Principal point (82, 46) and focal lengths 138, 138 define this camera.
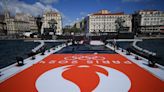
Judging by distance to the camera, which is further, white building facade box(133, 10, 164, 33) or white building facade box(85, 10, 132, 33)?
white building facade box(85, 10, 132, 33)

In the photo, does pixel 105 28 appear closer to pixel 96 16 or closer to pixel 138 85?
pixel 96 16

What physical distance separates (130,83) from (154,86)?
1132mm

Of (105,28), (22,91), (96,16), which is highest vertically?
(96,16)

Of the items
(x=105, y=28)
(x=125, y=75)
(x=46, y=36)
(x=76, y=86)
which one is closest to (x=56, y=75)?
(x=76, y=86)

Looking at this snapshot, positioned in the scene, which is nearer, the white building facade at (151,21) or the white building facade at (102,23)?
the white building facade at (151,21)

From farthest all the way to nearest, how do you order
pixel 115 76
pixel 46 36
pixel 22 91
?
1. pixel 46 36
2. pixel 115 76
3. pixel 22 91

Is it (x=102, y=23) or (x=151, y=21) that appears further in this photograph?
(x=102, y=23)

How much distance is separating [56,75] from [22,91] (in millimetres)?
2651

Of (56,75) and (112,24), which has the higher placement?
(112,24)

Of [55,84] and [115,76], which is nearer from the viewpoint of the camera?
[55,84]

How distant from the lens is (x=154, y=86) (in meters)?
6.88

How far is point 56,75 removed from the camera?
895 centimetres

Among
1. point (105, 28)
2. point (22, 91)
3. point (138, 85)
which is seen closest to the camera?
point (22, 91)

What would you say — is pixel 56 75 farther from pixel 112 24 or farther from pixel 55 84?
pixel 112 24
